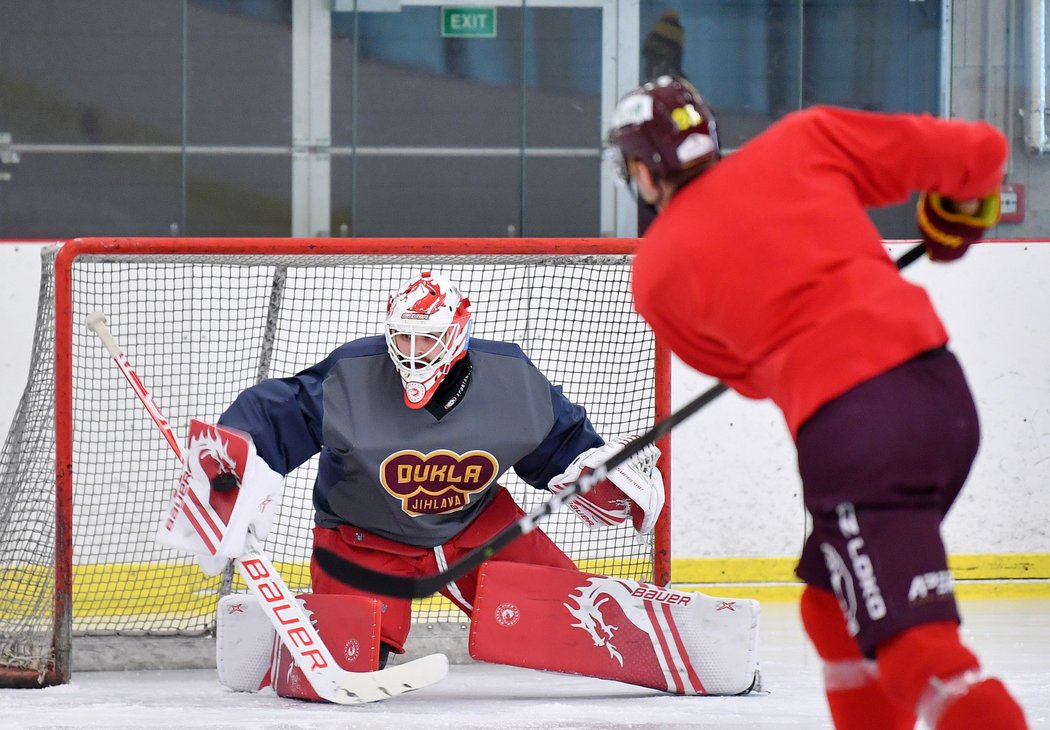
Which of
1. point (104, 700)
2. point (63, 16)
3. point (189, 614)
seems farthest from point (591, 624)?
point (63, 16)

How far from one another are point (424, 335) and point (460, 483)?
0.33 m

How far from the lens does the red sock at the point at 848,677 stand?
5.06 ft

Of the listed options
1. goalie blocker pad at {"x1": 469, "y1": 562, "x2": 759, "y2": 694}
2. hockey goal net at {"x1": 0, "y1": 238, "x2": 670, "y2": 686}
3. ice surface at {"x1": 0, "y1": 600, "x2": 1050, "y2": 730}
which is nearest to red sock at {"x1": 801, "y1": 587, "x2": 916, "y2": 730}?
ice surface at {"x1": 0, "y1": 600, "x2": 1050, "y2": 730}

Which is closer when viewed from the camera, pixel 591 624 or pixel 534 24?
pixel 591 624

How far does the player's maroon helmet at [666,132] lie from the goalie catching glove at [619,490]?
1.20 m

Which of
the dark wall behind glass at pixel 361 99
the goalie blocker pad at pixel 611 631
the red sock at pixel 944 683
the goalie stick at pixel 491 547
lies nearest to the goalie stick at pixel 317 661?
the goalie blocker pad at pixel 611 631

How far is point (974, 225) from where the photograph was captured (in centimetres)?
157

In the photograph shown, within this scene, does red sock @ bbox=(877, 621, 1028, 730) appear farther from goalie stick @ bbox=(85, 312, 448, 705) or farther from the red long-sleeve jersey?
goalie stick @ bbox=(85, 312, 448, 705)

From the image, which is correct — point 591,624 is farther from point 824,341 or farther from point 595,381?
point 824,341

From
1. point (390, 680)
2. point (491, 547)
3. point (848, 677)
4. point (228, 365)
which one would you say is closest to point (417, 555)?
point (390, 680)

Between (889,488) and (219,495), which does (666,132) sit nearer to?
(889,488)

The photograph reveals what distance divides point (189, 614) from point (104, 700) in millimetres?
911

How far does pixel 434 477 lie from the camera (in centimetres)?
264

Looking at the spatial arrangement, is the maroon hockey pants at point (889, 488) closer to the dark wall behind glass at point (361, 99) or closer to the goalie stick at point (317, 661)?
the goalie stick at point (317, 661)
